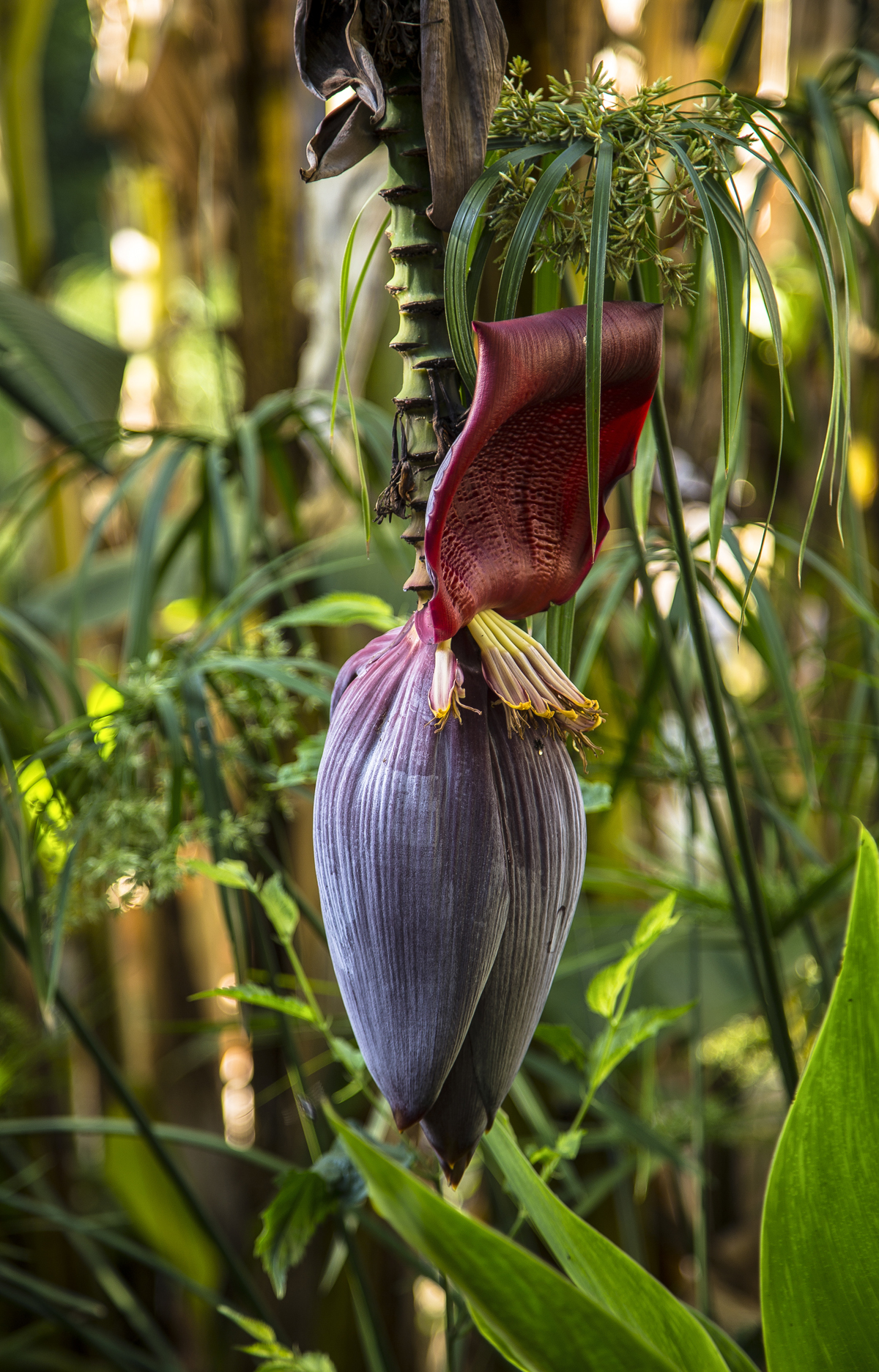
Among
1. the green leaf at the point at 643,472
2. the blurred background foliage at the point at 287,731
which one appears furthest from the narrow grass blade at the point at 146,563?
the green leaf at the point at 643,472

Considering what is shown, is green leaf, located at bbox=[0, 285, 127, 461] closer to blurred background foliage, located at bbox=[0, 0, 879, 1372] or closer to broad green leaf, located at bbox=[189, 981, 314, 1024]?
blurred background foliage, located at bbox=[0, 0, 879, 1372]

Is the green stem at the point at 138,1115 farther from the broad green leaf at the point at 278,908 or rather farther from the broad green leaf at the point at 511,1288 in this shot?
the broad green leaf at the point at 511,1288

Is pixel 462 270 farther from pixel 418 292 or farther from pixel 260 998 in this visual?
pixel 260 998

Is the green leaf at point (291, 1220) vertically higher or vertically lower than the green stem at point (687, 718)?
lower

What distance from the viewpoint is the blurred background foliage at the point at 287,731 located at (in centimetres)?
37

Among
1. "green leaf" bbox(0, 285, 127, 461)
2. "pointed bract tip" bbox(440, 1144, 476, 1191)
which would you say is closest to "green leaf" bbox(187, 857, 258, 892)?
"pointed bract tip" bbox(440, 1144, 476, 1191)

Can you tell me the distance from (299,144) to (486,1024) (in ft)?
2.87

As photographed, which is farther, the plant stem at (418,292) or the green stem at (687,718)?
the green stem at (687,718)

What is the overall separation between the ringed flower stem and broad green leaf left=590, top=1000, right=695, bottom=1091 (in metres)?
0.04

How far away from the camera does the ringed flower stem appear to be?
249mm

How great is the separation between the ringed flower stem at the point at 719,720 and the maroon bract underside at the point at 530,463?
2 centimetres

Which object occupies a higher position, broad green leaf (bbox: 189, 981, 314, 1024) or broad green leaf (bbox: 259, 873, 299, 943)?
broad green leaf (bbox: 259, 873, 299, 943)

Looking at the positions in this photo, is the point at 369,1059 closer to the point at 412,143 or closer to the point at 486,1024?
the point at 486,1024

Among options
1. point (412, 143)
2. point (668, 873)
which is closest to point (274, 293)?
point (668, 873)
